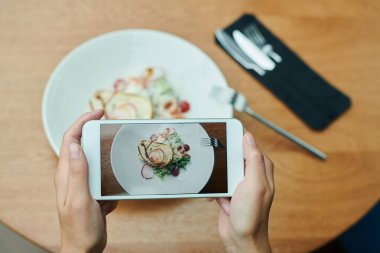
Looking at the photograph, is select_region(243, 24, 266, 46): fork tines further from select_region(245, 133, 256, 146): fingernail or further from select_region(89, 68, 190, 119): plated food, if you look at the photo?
select_region(245, 133, 256, 146): fingernail

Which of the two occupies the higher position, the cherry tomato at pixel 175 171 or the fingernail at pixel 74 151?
the fingernail at pixel 74 151

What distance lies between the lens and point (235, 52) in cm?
94

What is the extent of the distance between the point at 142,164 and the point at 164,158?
4 centimetres

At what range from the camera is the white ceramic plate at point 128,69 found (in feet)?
2.82

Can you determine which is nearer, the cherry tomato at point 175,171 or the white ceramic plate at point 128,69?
the cherry tomato at point 175,171

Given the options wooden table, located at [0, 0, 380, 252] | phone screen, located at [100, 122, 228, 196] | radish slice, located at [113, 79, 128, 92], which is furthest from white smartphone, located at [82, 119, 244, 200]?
radish slice, located at [113, 79, 128, 92]

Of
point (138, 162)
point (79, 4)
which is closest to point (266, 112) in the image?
point (138, 162)

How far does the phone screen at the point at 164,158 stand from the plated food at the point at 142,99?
180mm

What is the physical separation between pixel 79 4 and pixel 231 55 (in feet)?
1.19

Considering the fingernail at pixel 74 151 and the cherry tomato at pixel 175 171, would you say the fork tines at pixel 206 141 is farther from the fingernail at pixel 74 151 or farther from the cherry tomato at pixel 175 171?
the fingernail at pixel 74 151

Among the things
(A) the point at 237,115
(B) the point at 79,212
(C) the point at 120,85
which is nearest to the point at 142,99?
(C) the point at 120,85

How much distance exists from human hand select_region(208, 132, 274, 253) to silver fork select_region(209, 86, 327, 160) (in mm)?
183

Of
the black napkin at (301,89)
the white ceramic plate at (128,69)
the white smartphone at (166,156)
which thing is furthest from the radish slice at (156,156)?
the black napkin at (301,89)

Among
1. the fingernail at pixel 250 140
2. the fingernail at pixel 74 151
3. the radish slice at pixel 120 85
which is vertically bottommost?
the fingernail at pixel 250 140
